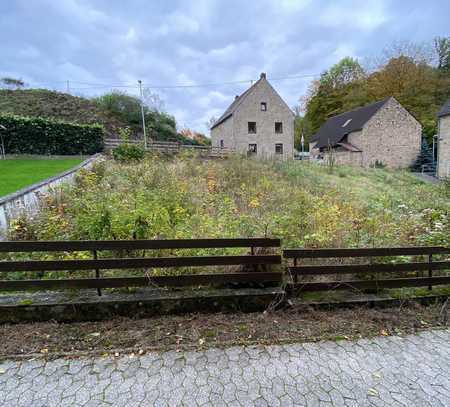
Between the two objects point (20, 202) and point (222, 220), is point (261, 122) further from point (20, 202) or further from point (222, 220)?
point (20, 202)

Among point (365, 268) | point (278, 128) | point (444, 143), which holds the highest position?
point (278, 128)

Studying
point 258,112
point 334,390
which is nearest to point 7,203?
point 334,390

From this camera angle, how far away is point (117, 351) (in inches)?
85.9

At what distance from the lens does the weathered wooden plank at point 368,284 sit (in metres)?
2.93

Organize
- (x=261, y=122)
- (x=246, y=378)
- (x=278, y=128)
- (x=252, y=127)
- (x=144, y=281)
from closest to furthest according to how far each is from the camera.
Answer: (x=246, y=378), (x=144, y=281), (x=261, y=122), (x=252, y=127), (x=278, y=128)

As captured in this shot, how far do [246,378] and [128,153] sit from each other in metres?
12.9

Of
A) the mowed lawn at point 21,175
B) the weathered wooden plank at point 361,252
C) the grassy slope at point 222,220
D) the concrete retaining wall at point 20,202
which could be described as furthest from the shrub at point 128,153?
the weathered wooden plank at point 361,252

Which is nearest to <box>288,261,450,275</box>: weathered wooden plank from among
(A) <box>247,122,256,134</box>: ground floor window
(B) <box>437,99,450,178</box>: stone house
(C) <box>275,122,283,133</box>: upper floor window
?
(B) <box>437,99,450,178</box>: stone house

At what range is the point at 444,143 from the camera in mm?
18219

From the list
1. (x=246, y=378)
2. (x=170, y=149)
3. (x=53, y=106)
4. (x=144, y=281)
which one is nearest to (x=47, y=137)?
(x=170, y=149)

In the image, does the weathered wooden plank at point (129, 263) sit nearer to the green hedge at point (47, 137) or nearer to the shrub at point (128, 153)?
the shrub at point (128, 153)

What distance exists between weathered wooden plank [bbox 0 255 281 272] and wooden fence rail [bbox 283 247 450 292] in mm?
336

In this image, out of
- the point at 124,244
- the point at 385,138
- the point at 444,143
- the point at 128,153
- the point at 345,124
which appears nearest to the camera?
the point at 124,244

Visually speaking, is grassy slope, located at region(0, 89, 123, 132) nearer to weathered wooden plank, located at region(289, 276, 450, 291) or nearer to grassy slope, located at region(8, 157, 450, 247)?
grassy slope, located at region(8, 157, 450, 247)
